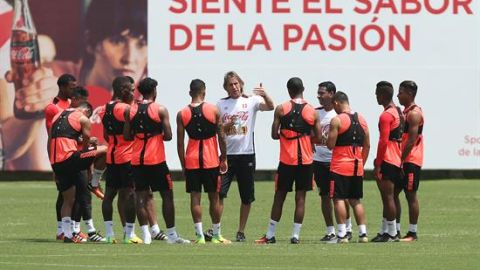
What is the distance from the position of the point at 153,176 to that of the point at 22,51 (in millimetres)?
18583

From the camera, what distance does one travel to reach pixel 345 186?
2050 centimetres

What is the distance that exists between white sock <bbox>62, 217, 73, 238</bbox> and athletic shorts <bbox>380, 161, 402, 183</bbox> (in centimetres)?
405

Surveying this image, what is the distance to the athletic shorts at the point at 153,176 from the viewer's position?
20.2m

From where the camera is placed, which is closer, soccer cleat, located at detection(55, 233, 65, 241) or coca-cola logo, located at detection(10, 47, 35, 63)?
soccer cleat, located at detection(55, 233, 65, 241)

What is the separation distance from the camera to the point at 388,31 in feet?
129

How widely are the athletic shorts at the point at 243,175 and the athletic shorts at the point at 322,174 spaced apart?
3.20 ft

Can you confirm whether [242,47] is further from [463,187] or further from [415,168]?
[415,168]

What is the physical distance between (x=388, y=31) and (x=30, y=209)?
13992 mm

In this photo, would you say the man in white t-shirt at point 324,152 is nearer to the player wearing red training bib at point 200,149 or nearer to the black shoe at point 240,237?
→ the black shoe at point 240,237

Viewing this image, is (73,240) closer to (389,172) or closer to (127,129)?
(127,129)

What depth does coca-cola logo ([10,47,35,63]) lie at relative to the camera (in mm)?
38188

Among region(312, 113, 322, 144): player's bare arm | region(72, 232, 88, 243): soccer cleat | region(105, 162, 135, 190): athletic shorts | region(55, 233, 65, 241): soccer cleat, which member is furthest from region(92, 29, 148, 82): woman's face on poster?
region(105, 162, 135, 190): athletic shorts

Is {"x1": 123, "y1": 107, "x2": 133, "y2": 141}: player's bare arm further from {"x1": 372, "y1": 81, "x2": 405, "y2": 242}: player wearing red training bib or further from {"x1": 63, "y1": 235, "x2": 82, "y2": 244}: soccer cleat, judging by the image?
{"x1": 372, "y1": 81, "x2": 405, "y2": 242}: player wearing red training bib

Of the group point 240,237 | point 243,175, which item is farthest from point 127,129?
point 240,237
